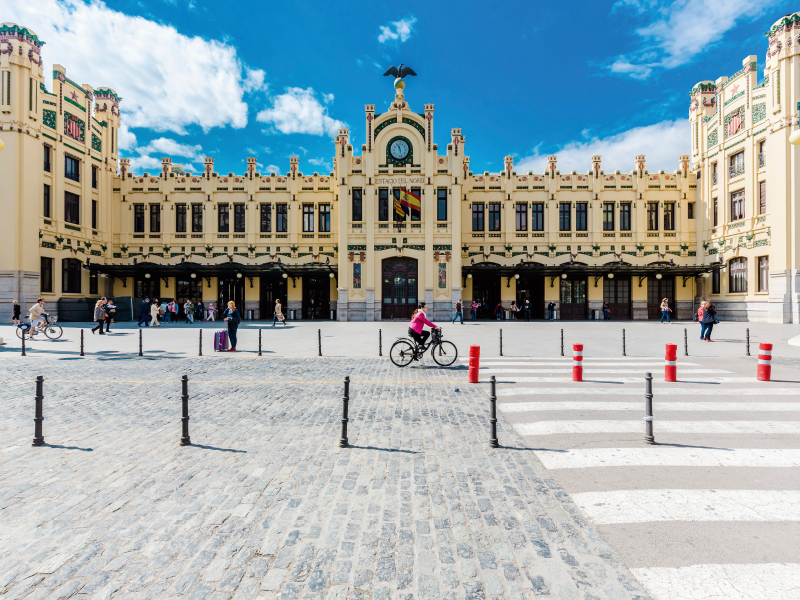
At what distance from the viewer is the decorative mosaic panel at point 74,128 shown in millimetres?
29433

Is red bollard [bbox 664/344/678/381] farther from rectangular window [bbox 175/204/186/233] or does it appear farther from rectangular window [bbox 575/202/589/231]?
rectangular window [bbox 175/204/186/233]

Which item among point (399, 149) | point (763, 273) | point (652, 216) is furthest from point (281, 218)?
point (763, 273)

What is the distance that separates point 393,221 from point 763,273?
24.7 metres

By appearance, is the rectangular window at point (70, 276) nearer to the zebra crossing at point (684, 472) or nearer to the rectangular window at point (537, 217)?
the zebra crossing at point (684, 472)

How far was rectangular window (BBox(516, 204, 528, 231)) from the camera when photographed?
3325 cm

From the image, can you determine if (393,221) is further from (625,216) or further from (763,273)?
(763,273)

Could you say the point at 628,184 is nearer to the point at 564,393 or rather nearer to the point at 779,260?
the point at 779,260

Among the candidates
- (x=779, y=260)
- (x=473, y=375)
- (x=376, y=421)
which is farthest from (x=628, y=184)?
(x=376, y=421)

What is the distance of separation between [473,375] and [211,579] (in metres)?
7.02

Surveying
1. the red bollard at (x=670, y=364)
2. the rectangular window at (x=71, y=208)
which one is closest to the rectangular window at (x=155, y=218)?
the rectangular window at (x=71, y=208)

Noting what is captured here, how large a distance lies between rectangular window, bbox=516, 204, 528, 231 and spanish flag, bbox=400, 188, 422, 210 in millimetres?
8499

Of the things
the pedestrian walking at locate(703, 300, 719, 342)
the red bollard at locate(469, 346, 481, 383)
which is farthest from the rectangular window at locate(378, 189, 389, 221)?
the red bollard at locate(469, 346, 481, 383)

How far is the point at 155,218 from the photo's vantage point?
33.8m

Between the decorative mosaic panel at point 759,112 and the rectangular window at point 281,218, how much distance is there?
3365 cm
